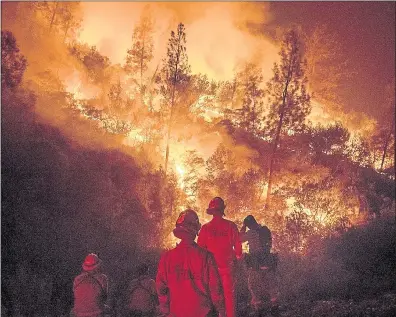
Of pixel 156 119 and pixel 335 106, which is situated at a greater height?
pixel 335 106

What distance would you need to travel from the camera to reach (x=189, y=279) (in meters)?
3.93

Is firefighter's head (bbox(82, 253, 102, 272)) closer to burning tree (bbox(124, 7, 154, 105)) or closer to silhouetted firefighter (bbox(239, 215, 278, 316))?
silhouetted firefighter (bbox(239, 215, 278, 316))

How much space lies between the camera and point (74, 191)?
50.0 feet

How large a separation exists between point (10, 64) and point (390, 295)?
19.3m

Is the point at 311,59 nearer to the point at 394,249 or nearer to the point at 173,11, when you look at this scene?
the point at 173,11

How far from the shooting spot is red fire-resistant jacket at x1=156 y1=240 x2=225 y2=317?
12.7ft

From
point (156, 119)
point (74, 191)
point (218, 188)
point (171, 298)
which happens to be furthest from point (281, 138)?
point (171, 298)

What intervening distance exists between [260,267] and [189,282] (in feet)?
14.7

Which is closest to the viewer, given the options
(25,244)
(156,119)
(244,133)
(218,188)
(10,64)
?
(25,244)

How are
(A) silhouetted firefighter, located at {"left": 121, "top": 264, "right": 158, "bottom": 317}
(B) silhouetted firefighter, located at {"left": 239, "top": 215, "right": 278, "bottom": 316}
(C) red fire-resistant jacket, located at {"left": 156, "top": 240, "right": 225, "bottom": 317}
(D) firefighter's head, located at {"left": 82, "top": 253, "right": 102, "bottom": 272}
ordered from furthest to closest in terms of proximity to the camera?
1. (B) silhouetted firefighter, located at {"left": 239, "top": 215, "right": 278, "bottom": 316}
2. (A) silhouetted firefighter, located at {"left": 121, "top": 264, "right": 158, "bottom": 317}
3. (D) firefighter's head, located at {"left": 82, "top": 253, "right": 102, "bottom": 272}
4. (C) red fire-resistant jacket, located at {"left": 156, "top": 240, "right": 225, "bottom": 317}

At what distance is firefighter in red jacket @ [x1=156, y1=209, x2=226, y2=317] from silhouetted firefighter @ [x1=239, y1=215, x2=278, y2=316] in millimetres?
3661

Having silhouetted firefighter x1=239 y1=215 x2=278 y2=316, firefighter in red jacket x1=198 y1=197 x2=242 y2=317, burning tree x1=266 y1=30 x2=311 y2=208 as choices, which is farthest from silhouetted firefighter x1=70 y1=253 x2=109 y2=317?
burning tree x1=266 y1=30 x2=311 y2=208

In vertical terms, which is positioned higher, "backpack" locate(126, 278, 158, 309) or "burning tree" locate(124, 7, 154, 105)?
→ "burning tree" locate(124, 7, 154, 105)

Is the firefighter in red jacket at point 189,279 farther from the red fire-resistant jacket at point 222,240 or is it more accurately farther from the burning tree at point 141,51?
the burning tree at point 141,51
